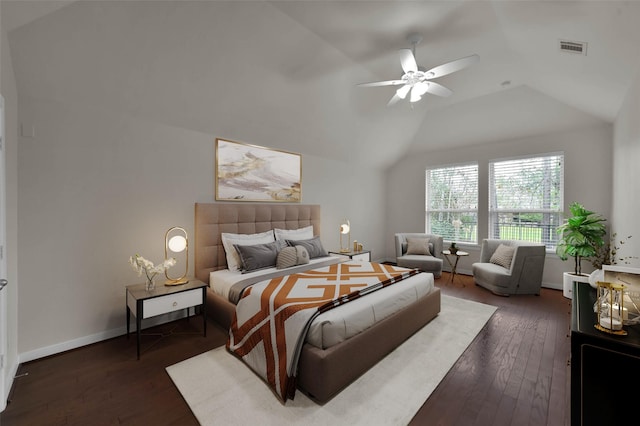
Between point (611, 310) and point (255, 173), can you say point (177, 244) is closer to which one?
point (255, 173)

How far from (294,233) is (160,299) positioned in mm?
2097

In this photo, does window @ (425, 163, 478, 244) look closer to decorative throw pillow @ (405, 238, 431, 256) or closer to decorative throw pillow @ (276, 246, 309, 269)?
decorative throw pillow @ (405, 238, 431, 256)

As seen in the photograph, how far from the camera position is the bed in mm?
1939

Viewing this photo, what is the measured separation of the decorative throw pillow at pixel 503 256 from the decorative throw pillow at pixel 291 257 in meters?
3.31

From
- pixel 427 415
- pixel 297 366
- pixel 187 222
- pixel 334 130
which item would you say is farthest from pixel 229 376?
pixel 334 130

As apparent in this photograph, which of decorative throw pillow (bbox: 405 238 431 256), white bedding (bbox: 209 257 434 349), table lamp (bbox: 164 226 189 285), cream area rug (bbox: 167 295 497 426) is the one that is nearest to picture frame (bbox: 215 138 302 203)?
table lamp (bbox: 164 226 189 285)

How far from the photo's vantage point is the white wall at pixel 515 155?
4.25 m

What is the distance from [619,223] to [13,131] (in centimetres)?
653

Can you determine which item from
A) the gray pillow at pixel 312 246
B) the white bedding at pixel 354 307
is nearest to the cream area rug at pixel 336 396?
the white bedding at pixel 354 307

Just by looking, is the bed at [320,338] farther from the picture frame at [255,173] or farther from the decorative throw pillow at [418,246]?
the decorative throw pillow at [418,246]

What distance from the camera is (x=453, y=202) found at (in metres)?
5.82

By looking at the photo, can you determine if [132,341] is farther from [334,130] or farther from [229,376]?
[334,130]

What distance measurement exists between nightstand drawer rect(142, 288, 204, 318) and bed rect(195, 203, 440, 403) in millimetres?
293

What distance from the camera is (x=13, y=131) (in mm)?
2230
